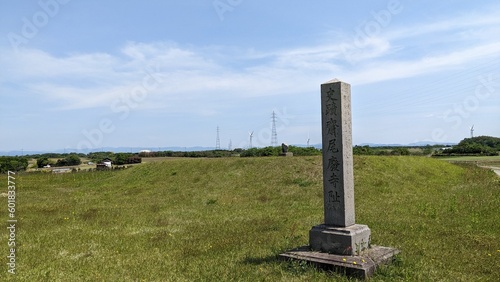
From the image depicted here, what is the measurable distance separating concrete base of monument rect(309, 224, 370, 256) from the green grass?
791 millimetres

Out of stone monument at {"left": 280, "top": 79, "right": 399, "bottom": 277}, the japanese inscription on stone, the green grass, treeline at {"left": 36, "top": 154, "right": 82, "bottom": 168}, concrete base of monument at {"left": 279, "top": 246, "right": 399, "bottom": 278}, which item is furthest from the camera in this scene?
treeline at {"left": 36, "top": 154, "right": 82, "bottom": 168}

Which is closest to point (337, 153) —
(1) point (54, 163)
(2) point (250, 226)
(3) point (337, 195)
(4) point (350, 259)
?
(3) point (337, 195)

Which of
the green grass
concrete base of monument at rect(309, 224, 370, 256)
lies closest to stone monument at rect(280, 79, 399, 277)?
concrete base of monument at rect(309, 224, 370, 256)

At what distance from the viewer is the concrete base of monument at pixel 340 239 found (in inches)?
328

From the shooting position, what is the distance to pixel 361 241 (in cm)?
861

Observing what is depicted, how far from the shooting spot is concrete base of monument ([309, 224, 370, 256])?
328 inches

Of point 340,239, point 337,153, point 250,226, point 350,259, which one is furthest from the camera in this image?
point 250,226

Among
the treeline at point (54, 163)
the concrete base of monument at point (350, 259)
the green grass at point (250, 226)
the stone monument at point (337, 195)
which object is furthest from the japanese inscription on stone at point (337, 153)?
the treeline at point (54, 163)

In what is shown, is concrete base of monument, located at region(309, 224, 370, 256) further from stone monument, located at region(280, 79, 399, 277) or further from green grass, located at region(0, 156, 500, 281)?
green grass, located at region(0, 156, 500, 281)

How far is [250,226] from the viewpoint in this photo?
526 inches

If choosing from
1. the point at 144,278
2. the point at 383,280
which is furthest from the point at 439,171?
the point at 144,278

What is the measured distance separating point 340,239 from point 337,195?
Answer: 1.02 m

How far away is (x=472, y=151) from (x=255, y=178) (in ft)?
181

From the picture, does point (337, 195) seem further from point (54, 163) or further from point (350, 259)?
point (54, 163)
